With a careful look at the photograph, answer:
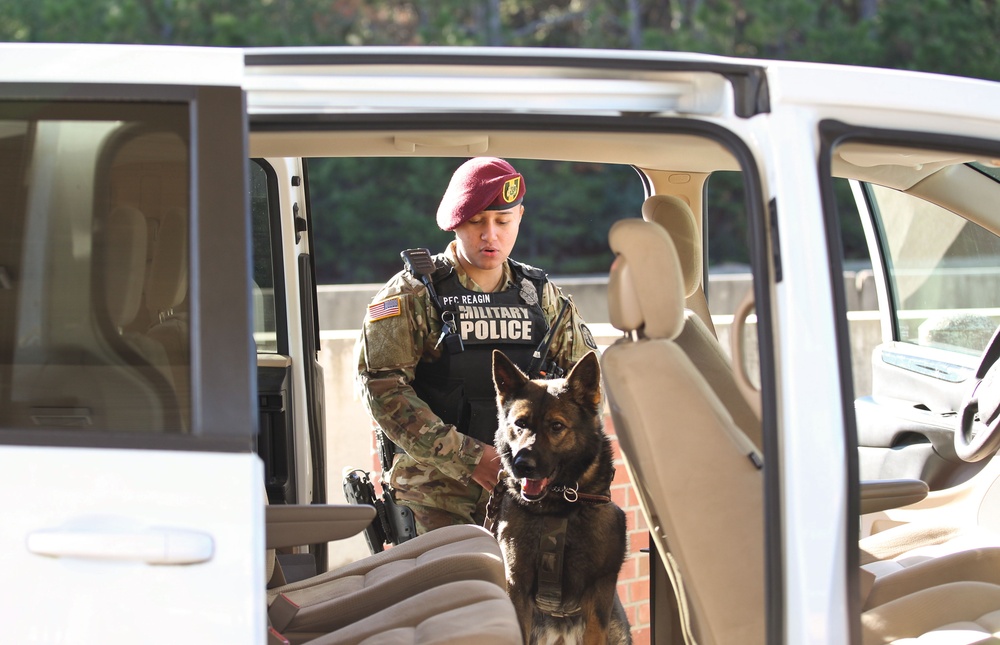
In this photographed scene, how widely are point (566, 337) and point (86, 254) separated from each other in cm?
195

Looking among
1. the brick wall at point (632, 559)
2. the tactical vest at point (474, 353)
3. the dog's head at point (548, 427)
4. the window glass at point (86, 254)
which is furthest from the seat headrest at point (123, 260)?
the brick wall at point (632, 559)

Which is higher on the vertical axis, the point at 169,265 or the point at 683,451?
the point at 169,265

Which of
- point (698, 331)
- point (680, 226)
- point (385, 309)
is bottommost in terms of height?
point (698, 331)

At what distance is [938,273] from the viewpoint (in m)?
3.54

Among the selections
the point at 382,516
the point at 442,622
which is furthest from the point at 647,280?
the point at 382,516

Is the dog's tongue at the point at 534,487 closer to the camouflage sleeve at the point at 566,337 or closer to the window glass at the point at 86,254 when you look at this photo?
the camouflage sleeve at the point at 566,337

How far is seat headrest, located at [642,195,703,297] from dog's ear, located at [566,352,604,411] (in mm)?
328

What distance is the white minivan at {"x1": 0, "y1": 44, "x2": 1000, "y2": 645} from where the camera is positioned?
148 centimetres

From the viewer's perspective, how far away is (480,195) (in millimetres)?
3104

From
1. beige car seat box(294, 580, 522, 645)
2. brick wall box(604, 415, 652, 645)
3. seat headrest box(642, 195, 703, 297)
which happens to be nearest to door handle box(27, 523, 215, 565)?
beige car seat box(294, 580, 522, 645)

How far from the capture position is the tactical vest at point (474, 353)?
3223 millimetres

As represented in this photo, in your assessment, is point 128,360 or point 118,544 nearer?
point 118,544

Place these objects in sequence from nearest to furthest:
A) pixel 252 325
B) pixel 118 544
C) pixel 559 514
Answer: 1. pixel 118 544
2. pixel 252 325
3. pixel 559 514

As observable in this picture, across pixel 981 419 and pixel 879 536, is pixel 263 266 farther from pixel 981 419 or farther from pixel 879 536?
pixel 981 419
